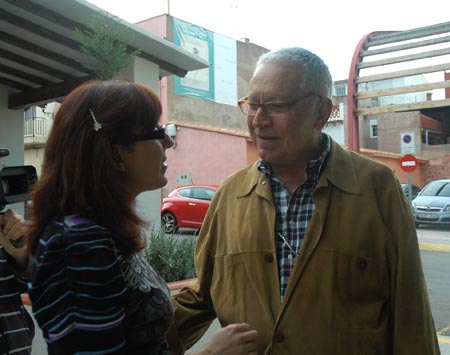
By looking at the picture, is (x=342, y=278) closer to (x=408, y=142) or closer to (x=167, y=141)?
(x=167, y=141)

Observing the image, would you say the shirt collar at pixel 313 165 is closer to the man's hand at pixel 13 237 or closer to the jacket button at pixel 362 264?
the jacket button at pixel 362 264

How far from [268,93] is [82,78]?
6611 mm

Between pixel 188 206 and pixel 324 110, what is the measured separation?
11.9m

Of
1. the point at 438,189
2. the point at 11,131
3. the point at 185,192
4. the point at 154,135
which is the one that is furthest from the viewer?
the point at 438,189

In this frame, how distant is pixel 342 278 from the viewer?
5.41ft

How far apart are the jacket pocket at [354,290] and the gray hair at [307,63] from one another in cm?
65

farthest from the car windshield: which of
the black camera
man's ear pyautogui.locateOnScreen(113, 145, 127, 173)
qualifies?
man's ear pyautogui.locateOnScreen(113, 145, 127, 173)

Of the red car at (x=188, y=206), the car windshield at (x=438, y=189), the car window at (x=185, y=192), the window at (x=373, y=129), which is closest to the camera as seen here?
the red car at (x=188, y=206)

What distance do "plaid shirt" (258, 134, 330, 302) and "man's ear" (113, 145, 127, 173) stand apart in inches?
27.0

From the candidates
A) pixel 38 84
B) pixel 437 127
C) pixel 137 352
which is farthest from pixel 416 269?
pixel 437 127

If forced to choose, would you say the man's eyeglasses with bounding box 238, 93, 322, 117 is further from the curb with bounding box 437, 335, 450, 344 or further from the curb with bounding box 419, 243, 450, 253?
the curb with bounding box 419, 243, 450, 253

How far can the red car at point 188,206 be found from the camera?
44.3ft

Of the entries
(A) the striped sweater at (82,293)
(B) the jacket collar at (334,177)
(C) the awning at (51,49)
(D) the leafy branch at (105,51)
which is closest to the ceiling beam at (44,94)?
(C) the awning at (51,49)

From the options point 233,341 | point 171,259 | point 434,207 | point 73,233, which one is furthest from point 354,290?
point 434,207
